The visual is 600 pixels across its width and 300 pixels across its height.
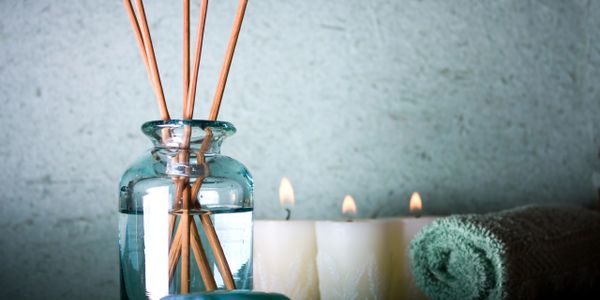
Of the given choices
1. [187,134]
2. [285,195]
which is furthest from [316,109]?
[187,134]

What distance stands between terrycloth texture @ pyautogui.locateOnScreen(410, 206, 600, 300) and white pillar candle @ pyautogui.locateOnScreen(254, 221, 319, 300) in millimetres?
84

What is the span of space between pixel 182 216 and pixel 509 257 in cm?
24

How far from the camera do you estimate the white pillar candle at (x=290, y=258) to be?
20.8 inches

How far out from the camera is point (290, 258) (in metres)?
0.53

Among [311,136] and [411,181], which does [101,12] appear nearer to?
[311,136]

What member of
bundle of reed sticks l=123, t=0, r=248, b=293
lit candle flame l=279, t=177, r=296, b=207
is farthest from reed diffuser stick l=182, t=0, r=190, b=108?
lit candle flame l=279, t=177, r=296, b=207

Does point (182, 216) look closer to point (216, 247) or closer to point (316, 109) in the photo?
point (216, 247)

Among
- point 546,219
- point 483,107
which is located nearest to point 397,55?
point 483,107

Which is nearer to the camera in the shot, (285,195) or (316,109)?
(285,195)

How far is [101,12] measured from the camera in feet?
2.15

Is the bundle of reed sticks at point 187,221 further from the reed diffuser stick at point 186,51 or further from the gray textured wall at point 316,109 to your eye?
the gray textured wall at point 316,109

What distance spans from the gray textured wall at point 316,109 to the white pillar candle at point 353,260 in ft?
0.60

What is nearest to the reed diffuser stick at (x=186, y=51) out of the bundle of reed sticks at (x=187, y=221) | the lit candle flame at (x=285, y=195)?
the bundle of reed sticks at (x=187, y=221)

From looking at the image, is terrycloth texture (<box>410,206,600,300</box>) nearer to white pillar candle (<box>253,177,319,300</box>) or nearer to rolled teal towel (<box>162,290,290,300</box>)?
white pillar candle (<box>253,177,319,300</box>)
